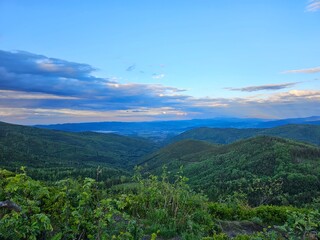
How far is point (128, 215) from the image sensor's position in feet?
24.9

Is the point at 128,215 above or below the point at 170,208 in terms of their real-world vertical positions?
above

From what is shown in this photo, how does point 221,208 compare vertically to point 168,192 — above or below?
below

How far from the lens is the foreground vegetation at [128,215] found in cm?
687

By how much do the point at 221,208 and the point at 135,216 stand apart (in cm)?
469

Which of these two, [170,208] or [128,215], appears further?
[170,208]

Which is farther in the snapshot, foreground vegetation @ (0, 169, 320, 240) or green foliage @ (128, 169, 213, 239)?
green foliage @ (128, 169, 213, 239)

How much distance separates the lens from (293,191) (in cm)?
13325

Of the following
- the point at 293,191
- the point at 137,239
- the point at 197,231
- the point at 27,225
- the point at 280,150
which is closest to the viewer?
the point at 27,225

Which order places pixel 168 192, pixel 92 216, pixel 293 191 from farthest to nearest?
pixel 293 191 → pixel 168 192 → pixel 92 216

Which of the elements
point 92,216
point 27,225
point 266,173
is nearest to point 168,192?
point 92,216

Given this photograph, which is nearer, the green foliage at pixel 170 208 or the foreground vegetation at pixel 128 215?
the foreground vegetation at pixel 128 215

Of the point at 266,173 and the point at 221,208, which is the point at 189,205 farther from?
the point at 266,173

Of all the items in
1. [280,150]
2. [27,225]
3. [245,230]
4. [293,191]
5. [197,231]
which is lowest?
[293,191]

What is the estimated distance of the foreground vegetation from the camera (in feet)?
22.5
